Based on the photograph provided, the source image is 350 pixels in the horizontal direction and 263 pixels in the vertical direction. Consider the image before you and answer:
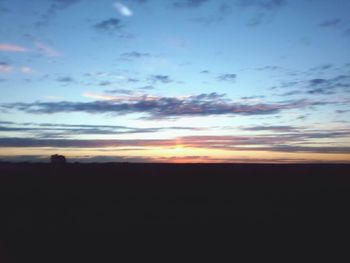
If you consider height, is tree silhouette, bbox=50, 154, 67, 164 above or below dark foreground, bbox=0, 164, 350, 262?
above

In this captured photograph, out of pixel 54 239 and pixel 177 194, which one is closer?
pixel 54 239

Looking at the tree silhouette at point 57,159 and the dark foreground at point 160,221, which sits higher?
the tree silhouette at point 57,159

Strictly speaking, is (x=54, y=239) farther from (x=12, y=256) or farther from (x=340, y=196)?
(x=340, y=196)

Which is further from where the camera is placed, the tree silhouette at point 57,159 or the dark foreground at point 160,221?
the tree silhouette at point 57,159

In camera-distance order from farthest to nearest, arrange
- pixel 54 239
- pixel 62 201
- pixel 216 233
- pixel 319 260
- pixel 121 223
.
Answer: pixel 62 201 → pixel 121 223 → pixel 216 233 → pixel 54 239 → pixel 319 260

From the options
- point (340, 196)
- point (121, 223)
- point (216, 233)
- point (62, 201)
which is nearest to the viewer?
point (216, 233)

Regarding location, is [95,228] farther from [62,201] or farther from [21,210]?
[62,201]

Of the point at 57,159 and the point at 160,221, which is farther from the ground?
the point at 57,159

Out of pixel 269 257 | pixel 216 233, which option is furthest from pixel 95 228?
pixel 269 257

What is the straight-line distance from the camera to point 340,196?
28.2 m

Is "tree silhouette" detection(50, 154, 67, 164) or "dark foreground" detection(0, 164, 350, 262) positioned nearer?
"dark foreground" detection(0, 164, 350, 262)

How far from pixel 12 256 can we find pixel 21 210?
8.74 m

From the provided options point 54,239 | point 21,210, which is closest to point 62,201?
point 21,210

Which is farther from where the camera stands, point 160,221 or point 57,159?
point 57,159
